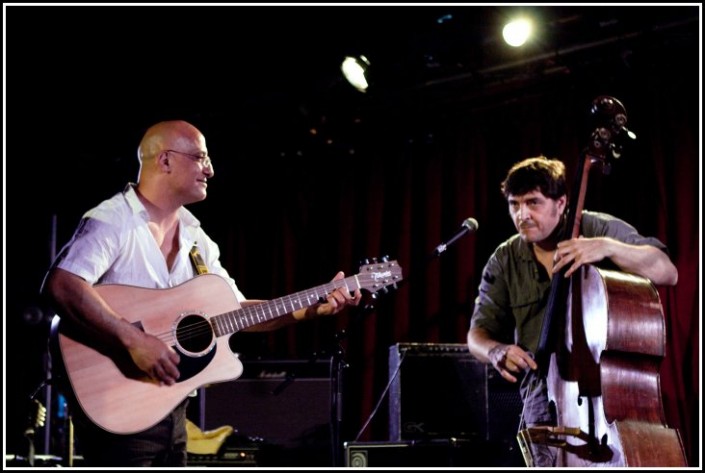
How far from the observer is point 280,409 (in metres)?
5.77

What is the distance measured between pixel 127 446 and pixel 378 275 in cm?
132

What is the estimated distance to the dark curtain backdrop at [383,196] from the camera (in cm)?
568

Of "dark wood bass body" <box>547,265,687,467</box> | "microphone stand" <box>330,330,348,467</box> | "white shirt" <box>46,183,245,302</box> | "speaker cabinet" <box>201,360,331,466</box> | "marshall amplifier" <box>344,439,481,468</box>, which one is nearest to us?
"dark wood bass body" <box>547,265,687,467</box>

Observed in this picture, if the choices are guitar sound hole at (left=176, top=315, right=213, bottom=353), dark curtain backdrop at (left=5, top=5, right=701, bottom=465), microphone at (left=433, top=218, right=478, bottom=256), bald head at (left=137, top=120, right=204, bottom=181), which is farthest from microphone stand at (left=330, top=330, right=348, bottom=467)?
dark curtain backdrop at (left=5, top=5, right=701, bottom=465)

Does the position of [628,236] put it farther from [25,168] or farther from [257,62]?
[25,168]

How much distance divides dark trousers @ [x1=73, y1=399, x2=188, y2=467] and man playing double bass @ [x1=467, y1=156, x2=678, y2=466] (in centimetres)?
148

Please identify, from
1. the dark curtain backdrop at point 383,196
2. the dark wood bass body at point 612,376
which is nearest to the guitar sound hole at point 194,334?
the dark wood bass body at point 612,376

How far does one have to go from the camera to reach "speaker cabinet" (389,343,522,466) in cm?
523

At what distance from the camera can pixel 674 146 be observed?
5.71 metres

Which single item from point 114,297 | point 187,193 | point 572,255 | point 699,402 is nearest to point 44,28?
point 187,193

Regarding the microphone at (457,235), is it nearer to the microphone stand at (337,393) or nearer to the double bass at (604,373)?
the microphone stand at (337,393)

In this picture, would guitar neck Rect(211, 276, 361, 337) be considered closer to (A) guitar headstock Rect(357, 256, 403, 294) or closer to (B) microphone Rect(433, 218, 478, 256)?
(A) guitar headstock Rect(357, 256, 403, 294)

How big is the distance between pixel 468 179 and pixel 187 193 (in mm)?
3491

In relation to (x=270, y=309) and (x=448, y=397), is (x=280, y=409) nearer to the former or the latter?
(x=448, y=397)
